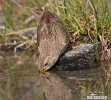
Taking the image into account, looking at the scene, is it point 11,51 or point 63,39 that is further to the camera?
point 11,51

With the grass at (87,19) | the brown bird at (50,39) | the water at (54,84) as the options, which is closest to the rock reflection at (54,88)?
the water at (54,84)

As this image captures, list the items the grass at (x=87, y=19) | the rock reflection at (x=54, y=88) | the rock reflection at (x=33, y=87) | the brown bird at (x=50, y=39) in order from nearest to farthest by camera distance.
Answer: the rock reflection at (x=54, y=88) → the rock reflection at (x=33, y=87) → the brown bird at (x=50, y=39) → the grass at (x=87, y=19)

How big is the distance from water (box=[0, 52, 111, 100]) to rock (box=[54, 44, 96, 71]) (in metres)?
0.11

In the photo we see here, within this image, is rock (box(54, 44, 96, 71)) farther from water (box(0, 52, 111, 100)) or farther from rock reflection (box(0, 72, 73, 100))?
rock reflection (box(0, 72, 73, 100))

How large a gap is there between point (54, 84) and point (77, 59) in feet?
2.41

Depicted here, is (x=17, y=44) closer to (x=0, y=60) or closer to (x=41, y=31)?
(x=0, y=60)

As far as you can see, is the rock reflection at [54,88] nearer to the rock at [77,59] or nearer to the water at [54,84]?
the water at [54,84]

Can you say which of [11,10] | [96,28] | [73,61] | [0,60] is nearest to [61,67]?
[73,61]

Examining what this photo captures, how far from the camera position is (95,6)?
6.62 meters

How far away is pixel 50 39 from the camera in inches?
250

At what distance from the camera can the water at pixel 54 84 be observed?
5199 mm

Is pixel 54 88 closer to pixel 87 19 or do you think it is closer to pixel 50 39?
pixel 50 39

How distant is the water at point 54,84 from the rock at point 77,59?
110 mm

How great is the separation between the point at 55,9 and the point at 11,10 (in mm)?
2333
